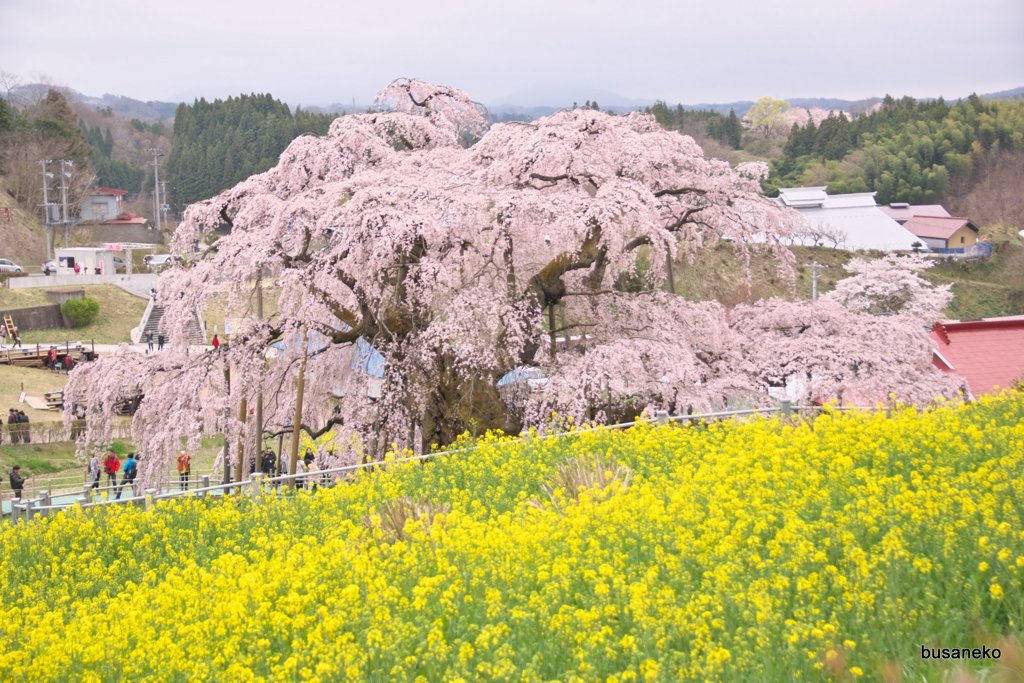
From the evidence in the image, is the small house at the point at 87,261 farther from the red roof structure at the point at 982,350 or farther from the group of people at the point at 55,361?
the red roof structure at the point at 982,350

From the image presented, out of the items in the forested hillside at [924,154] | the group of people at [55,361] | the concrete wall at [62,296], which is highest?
the forested hillside at [924,154]

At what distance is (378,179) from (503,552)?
10821 mm

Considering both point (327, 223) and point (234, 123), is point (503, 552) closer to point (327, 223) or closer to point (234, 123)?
point (327, 223)

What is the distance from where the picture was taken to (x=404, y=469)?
1186cm

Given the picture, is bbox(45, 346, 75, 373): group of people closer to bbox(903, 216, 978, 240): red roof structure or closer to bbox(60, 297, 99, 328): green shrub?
bbox(60, 297, 99, 328): green shrub

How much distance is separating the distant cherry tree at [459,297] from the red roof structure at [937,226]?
170 feet

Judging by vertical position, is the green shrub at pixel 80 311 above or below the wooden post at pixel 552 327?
below

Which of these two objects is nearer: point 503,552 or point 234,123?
point 503,552

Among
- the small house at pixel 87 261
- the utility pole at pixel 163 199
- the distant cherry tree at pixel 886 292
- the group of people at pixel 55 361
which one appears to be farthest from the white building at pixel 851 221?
the utility pole at pixel 163 199

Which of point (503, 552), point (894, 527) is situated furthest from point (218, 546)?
point (894, 527)

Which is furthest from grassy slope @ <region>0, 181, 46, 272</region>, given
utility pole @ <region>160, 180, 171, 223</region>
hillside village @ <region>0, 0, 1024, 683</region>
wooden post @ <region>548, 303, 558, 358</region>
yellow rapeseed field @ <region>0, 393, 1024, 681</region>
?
Result: yellow rapeseed field @ <region>0, 393, 1024, 681</region>

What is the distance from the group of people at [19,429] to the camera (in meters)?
29.3

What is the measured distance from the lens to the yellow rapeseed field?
18.5 feet

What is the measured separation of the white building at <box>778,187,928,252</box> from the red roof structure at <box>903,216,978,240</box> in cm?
202
